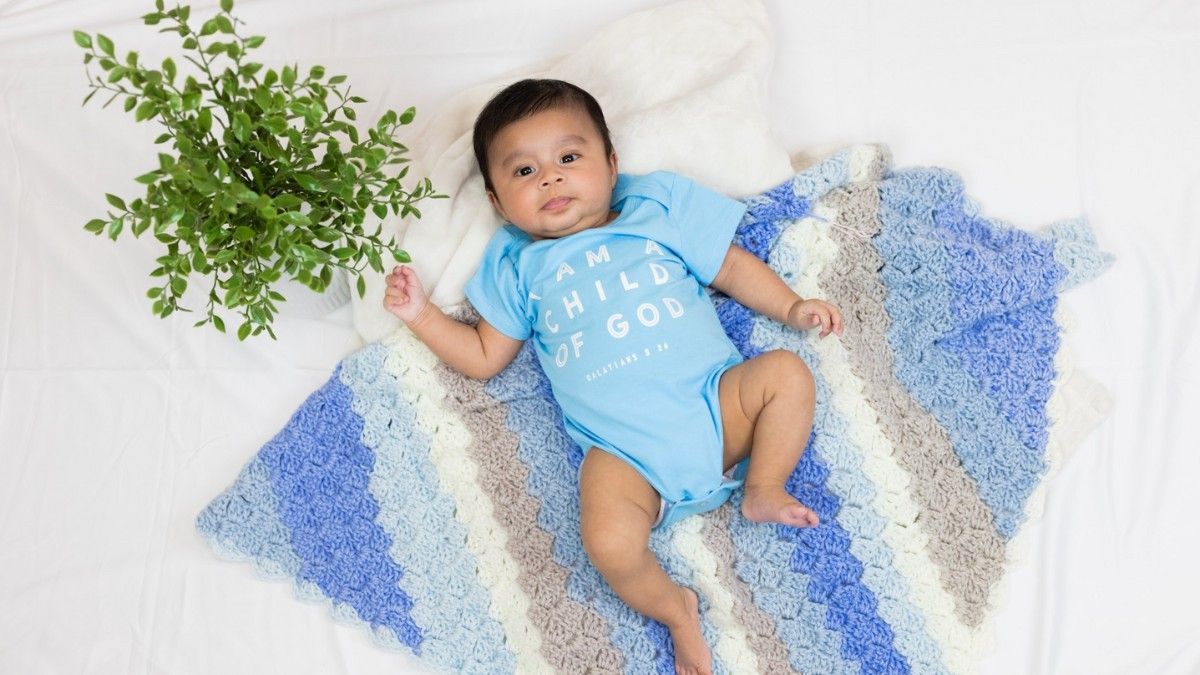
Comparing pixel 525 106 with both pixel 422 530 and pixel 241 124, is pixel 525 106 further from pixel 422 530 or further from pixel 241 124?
pixel 422 530

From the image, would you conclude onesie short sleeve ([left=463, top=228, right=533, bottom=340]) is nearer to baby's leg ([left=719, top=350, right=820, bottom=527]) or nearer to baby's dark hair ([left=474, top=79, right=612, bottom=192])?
baby's dark hair ([left=474, top=79, right=612, bottom=192])

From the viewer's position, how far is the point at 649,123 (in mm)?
1453

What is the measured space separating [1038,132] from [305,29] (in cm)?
121

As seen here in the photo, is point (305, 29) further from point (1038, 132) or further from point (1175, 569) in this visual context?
point (1175, 569)

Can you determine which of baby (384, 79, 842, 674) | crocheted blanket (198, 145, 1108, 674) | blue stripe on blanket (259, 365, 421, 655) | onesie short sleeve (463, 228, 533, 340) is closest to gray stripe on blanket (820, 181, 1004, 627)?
crocheted blanket (198, 145, 1108, 674)

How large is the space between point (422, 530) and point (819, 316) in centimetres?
61

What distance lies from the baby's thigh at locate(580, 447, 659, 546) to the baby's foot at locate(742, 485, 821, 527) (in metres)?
0.12

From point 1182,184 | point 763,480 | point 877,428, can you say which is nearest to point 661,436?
point 763,480

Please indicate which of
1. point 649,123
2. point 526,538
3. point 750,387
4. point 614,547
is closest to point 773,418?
point 750,387

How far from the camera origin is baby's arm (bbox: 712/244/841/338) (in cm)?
132

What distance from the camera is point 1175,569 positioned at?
1.27 metres

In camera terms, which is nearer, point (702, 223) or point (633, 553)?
point (633, 553)

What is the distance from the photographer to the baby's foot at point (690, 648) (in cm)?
125

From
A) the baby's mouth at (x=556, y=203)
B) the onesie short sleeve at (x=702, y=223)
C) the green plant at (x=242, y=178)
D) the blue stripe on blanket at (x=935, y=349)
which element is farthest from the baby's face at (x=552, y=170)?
the blue stripe on blanket at (x=935, y=349)
